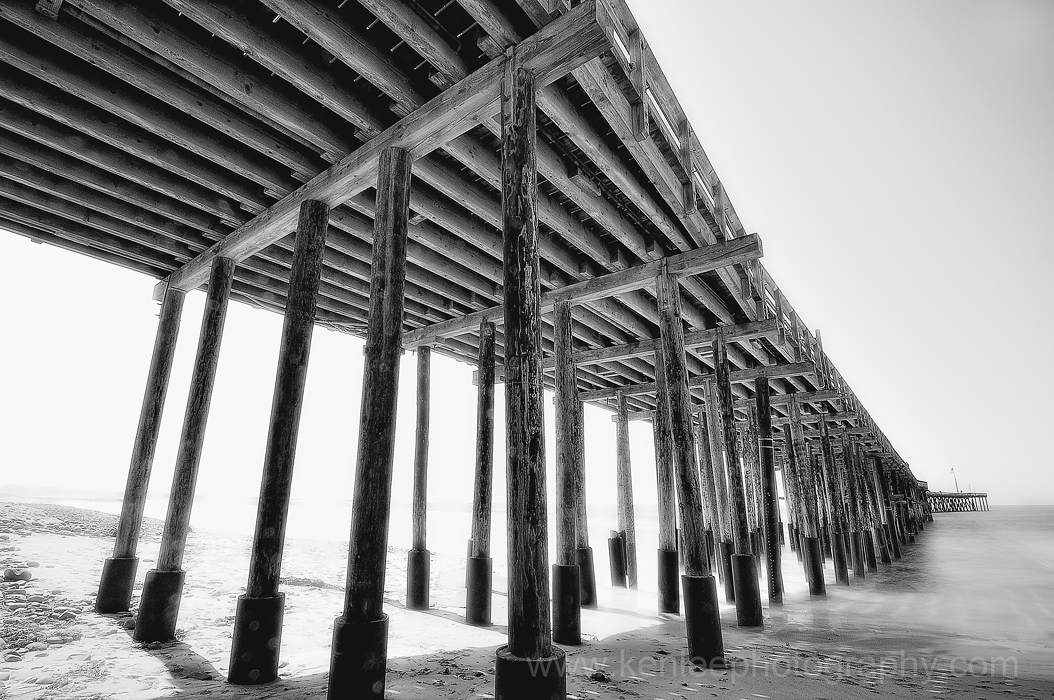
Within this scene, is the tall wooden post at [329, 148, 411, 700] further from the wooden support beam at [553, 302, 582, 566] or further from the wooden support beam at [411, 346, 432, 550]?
the wooden support beam at [411, 346, 432, 550]

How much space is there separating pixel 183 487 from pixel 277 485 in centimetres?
234

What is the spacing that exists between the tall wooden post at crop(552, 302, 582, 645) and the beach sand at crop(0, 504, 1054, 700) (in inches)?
13.6

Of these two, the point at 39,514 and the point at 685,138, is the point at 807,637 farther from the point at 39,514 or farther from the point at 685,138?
the point at 39,514

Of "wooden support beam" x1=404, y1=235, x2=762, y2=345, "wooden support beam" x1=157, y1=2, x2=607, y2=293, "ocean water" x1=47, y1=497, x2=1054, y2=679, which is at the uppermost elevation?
"wooden support beam" x1=157, y1=2, x2=607, y2=293

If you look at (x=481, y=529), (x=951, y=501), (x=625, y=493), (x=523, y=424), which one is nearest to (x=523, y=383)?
(x=523, y=424)

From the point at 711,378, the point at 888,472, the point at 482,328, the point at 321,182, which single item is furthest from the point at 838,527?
the point at 888,472

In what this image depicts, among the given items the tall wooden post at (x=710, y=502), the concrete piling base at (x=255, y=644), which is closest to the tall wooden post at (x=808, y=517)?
the tall wooden post at (x=710, y=502)

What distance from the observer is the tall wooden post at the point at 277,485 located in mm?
4523

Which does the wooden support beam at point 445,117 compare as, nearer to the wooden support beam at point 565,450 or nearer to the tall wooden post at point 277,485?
the tall wooden post at point 277,485

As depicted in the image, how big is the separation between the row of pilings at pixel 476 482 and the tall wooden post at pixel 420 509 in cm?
3

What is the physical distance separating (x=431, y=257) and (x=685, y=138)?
4019 mm

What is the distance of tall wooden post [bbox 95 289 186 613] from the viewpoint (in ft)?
22.2

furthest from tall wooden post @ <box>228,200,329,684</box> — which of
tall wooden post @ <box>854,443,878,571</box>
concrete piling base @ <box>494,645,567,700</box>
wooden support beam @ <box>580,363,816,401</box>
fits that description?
tall wooden post @ <box>854,443,878,571</box>

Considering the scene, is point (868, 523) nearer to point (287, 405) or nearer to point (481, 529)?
point (481, 529)
